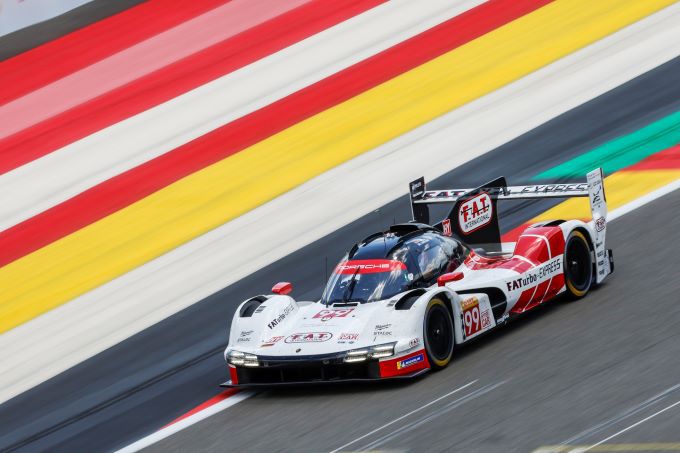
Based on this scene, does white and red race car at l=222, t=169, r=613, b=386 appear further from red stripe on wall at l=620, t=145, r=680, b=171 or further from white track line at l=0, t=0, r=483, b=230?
white track line at l=0, t=0, r=483, b=230

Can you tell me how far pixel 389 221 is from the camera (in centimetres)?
1791

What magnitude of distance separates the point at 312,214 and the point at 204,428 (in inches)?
274

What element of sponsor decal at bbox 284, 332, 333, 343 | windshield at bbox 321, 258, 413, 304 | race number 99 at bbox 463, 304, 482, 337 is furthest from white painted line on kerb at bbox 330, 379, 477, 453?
windshield at bbox 321, 258, 413, 304

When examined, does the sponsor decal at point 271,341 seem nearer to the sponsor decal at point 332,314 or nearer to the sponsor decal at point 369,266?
the sponsor decal at point 332,314

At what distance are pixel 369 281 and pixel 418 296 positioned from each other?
752 mm

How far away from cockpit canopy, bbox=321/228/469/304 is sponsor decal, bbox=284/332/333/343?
716 millimetres

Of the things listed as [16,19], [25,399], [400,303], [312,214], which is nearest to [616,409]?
[400,303]

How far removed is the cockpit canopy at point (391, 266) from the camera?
12.8 metres

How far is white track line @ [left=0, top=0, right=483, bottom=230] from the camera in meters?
20.2

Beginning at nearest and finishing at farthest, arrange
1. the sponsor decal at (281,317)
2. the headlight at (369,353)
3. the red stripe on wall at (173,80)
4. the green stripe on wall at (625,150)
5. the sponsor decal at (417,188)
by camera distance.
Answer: the headlight at (369,353) < the sponsor decal at (281,317) < the sponsor decal at (417,188) < the green stripe on wall at (625,150) < the red stripe on wall at (173,80)

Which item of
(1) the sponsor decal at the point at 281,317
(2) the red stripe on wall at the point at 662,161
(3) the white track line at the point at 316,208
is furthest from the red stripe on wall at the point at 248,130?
(1) the sponsor decal at the point at 281,317

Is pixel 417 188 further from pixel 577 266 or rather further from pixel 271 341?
pixel 271 341

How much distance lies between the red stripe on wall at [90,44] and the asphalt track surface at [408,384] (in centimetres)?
795

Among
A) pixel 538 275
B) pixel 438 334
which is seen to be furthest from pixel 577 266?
pixel 438 334
